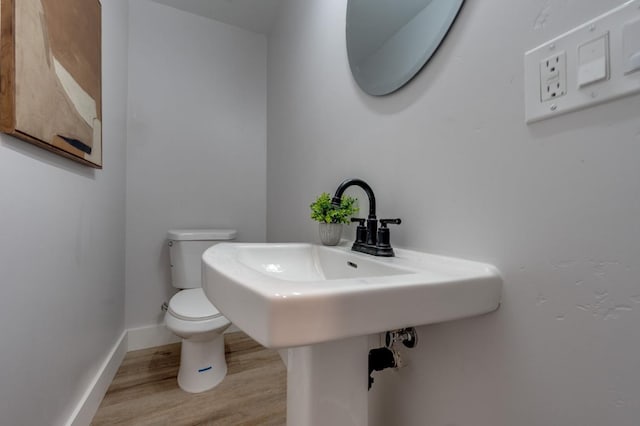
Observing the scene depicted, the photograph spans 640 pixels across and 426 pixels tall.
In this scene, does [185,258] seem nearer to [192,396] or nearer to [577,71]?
[192,396]

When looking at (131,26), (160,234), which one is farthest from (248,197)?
(131,26)

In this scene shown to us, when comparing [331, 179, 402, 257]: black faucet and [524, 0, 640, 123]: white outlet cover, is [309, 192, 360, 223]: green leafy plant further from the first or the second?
[524, 0, 640, 123]: white outlet cover

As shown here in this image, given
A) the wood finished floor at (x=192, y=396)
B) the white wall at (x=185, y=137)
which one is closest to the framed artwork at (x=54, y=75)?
the white wall at (x=185, y=137)

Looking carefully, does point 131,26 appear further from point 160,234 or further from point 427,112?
point 427,112

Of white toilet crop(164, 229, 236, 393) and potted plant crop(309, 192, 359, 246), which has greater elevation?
potted plant crop(309, 192, 359, 246)

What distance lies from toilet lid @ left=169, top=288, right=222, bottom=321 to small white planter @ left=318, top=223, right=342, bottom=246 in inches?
29.7

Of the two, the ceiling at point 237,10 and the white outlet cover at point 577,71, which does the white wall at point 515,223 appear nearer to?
the white outlet cover at point 577,71

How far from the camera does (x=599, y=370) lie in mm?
375

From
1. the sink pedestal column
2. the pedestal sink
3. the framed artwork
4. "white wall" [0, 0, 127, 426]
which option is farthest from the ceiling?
the sink pedestal column

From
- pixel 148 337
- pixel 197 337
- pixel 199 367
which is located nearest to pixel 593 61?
pixel 197 337

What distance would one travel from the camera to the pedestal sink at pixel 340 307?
1.10ft

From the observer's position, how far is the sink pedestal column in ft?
1.83

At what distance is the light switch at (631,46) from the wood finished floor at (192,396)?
1.45 m

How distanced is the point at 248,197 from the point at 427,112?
1595 millimetres
